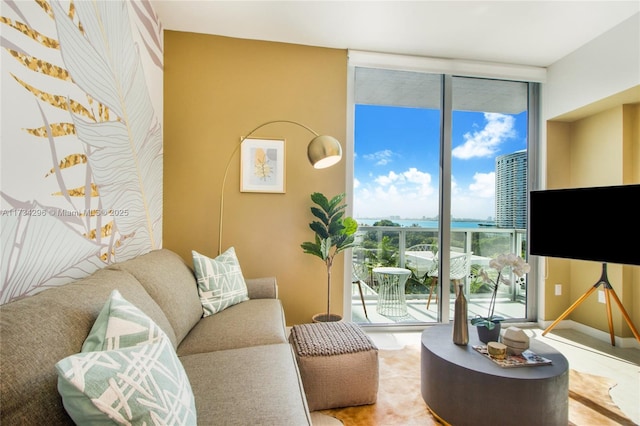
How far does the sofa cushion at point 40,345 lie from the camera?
64 cm

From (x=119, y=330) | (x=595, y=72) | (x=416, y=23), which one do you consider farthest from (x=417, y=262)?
(x=119, y=330)

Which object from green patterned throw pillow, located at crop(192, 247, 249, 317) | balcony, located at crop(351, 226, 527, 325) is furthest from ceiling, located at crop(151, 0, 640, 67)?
green patterned throw pillow, located at crop(192, 247, 249, 317)

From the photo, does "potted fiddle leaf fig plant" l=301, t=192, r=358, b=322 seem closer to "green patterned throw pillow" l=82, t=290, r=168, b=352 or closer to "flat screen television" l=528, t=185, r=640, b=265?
"green patterned throw pillow" l=82, t=290, r=168, b=352

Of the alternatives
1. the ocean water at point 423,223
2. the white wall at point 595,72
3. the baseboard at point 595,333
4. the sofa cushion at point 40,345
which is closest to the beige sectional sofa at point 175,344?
the sofa cushion at point 40,345

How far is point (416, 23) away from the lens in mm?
2479

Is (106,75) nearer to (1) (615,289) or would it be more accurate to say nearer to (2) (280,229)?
(2) (280,229)

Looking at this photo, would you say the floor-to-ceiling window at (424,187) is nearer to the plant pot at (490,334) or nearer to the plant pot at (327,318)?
the plant pot at (327,318)

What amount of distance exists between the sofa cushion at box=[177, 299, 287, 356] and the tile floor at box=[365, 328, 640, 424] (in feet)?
4.19

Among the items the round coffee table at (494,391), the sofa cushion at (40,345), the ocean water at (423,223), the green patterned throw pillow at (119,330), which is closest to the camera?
the sofa cushion at (40,345)

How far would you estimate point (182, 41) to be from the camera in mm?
2664

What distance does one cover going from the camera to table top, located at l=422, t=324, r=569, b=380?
140cm

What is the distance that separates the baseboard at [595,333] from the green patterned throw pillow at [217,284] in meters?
3.25

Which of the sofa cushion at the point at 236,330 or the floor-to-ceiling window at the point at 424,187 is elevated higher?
the floor-to-ceiling window at the point at 424,187

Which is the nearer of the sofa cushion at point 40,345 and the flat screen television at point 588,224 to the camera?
the sofa cushion at point 40,345
